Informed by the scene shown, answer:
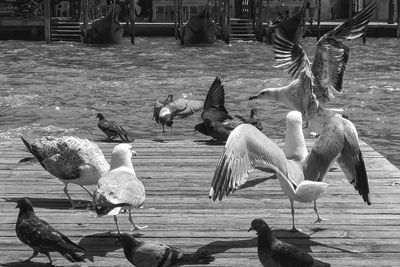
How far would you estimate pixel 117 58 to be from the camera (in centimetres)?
3416

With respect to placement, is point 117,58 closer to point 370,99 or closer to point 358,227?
point 370,99

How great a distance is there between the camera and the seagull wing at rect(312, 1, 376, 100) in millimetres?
10633

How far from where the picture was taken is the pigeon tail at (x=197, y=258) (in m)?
5.08

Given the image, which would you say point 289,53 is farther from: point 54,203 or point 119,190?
point 119,190

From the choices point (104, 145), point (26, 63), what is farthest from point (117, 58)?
point (104, 145)

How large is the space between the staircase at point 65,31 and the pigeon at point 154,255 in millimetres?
38913

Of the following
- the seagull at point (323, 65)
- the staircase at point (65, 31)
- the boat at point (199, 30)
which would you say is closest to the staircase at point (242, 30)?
the boat at point (199, 30)

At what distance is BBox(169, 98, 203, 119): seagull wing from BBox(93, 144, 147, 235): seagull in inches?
289

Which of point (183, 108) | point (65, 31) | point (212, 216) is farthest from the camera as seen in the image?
point (65, 31)

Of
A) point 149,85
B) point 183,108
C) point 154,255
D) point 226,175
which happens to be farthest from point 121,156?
point 149,85

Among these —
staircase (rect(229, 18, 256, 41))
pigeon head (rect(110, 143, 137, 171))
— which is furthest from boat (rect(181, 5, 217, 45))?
pigeon head (rect(110, 143, 137, 171))

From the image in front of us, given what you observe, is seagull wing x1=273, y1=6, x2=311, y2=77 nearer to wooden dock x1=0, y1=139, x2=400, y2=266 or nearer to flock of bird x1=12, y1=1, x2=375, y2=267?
wooden dock x1=0, y1=139, x2=400, y2=266

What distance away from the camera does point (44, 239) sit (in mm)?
5305

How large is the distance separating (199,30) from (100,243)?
36.6 m
